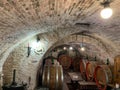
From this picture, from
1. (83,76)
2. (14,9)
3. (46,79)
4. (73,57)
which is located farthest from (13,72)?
(73,57)

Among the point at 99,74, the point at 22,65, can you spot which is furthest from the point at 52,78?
the point at 99,74

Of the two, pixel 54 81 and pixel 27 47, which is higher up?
pixel 27 47

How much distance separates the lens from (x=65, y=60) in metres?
13.7

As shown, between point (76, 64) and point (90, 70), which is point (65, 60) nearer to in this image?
point (76, 64)

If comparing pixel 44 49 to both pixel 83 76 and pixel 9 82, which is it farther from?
pixel 83 76

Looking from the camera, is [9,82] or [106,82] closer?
[9,82]

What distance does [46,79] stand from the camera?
6449 mm

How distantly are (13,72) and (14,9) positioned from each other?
136 inches

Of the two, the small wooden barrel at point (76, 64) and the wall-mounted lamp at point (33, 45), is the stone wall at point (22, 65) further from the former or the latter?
the small wooden barrel at point (76, 64)

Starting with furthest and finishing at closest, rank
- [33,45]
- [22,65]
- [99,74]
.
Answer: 1. [99,74]
2. [33,45]
3. [22,65]

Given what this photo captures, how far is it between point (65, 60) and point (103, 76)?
719cm

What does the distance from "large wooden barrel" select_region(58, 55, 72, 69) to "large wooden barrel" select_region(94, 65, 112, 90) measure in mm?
6313

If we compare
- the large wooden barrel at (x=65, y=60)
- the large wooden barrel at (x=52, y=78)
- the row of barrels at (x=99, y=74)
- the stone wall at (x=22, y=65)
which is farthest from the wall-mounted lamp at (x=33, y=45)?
the large wooden barrel at (x=65, y=60)

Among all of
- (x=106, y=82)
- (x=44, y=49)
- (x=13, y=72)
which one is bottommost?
(x=106, y=82)
